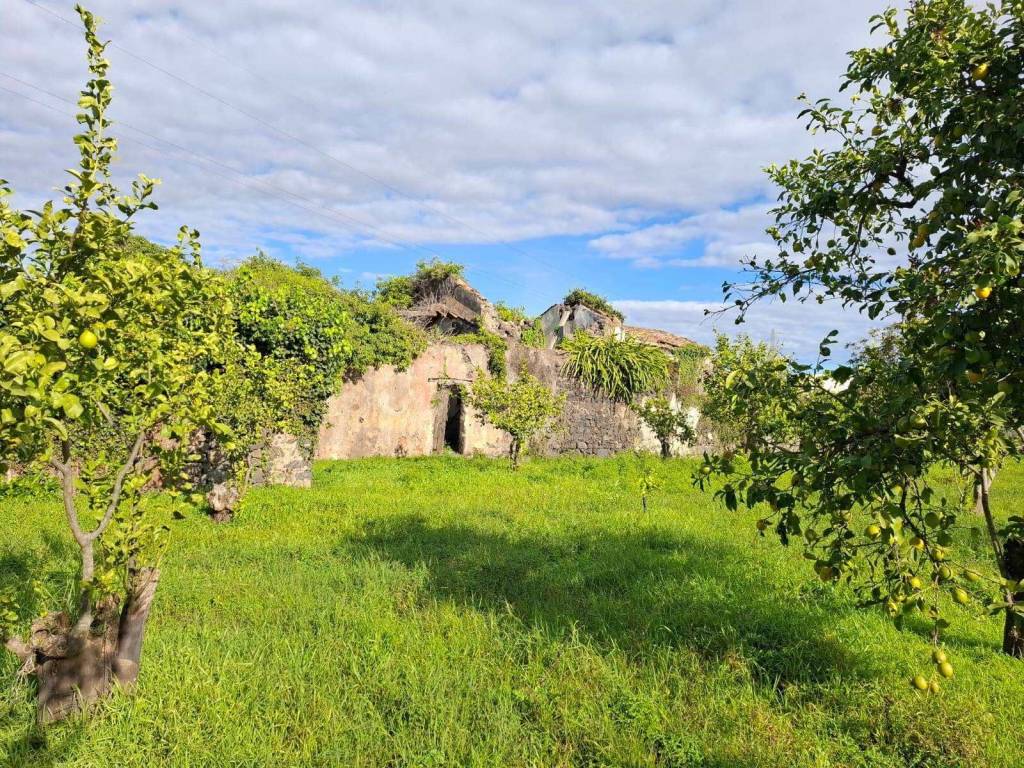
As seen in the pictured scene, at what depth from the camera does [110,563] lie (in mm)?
3480

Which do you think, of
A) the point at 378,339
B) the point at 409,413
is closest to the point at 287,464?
the point at 378,339

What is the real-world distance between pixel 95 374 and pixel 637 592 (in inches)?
185

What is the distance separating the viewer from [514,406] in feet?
47.5

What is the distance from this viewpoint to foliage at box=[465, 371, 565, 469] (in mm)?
14367

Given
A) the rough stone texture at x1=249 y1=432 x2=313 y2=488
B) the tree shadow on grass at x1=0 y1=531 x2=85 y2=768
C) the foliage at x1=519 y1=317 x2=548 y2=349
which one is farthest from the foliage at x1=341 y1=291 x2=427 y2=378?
the tree shadow on grass at x1=0 y1=531 x2=85 y2=768

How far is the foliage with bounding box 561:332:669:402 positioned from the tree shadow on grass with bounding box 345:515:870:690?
10742 mm

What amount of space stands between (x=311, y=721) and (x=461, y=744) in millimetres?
922

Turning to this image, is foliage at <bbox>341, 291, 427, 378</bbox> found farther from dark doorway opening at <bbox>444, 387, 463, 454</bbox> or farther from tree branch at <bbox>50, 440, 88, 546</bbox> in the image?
tree branch at <bbox>50, 440, 88, 546</bbox>

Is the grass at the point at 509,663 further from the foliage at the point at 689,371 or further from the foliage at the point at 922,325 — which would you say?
the foliage at the point at 689,371

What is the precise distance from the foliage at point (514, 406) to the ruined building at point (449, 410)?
2.64 feet

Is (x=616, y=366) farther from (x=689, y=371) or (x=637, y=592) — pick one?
(x=637, y=592)

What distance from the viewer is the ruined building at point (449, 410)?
14.5 metres

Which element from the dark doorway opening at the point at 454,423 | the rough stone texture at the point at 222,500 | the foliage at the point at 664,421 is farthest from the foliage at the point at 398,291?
the rough stone texture at the point at 222,500

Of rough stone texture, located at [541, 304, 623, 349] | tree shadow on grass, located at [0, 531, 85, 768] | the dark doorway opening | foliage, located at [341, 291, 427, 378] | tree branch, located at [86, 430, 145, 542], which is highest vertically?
rough stone texture, located at [541, 304, 623, 349]
